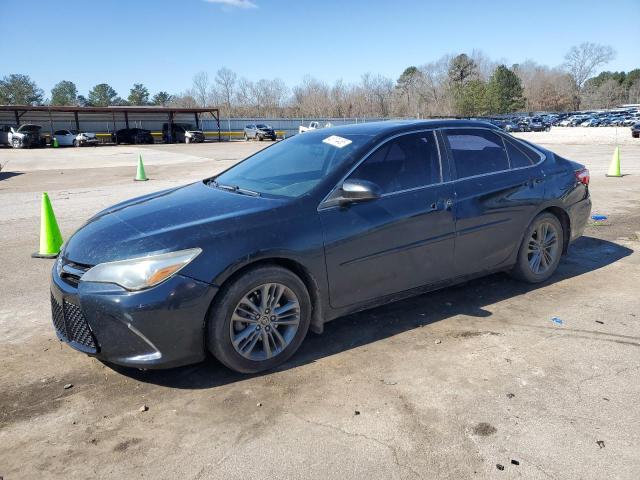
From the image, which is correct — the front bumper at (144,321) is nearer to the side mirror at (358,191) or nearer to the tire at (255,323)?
the tire at (255,323)

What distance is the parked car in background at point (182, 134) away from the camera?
167ft

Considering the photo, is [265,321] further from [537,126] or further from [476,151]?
[537,126]

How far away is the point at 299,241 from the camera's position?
3.54 metres

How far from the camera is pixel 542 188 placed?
5.03 m

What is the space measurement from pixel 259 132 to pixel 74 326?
165 ft

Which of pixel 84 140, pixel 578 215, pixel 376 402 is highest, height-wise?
pixel 84 140

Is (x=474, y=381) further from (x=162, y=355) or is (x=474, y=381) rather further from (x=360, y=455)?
(x=162, y=355)

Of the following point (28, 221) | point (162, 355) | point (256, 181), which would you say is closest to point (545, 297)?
point (256, 181)

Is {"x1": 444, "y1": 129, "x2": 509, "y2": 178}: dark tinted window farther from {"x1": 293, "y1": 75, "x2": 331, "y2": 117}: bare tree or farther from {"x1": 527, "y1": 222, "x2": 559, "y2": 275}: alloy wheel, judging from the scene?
{"x1": 293, "y1": 75, "x2": 331, "y2": 117}: bare tree

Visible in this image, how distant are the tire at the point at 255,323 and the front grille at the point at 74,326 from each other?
0.75 metres

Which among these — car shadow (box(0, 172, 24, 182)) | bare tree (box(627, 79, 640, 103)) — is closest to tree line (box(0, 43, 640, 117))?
bare tree (box(627, 79, 640, 103))

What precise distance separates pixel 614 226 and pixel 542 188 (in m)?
3.81

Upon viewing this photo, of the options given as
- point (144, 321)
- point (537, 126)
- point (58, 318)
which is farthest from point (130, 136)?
point (144, 321)

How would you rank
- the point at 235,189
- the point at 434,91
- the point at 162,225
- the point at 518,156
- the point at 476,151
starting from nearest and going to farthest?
the point at 162,225 < the point at 235,189 < the point at 476,151 < the point at 518,156 < the point at 434,91
